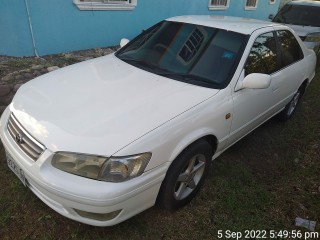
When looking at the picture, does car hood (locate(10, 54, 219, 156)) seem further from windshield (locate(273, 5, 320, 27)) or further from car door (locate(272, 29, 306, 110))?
windshield (locate(273, 5, 320, 27))

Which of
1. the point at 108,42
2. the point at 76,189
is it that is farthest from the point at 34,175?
the point at 108,42

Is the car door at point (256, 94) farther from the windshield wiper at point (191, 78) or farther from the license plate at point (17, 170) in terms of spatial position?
the license plate at point (17, 170)

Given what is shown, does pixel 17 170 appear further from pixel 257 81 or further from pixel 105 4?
pixel 105 4

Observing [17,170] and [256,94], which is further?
[256,94]

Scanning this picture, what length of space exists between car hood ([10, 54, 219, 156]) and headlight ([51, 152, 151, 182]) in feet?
0.17

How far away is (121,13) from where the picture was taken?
22.6ft

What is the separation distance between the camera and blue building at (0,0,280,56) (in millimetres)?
5230

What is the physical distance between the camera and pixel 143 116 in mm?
2365

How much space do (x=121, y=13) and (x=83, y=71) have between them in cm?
418

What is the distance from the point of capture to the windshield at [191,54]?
9.70 ft

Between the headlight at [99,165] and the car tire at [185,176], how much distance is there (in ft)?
1.42

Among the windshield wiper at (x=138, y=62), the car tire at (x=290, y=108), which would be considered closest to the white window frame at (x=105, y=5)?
the windshield wiper at (x=138, y=62)

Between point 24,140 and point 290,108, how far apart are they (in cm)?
393

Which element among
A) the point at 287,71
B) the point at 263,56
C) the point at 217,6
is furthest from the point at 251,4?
the point at 263,56
